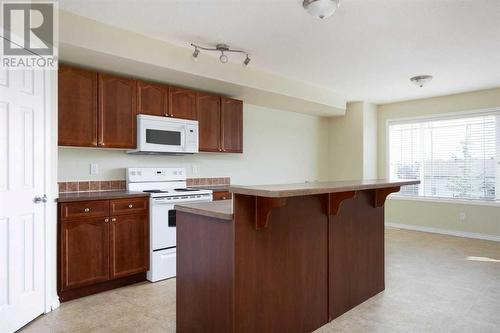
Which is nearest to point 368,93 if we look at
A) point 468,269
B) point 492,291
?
point 468,269

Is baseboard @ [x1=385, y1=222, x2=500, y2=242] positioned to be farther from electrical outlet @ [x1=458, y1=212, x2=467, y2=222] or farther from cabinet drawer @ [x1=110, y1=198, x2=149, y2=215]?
cabinet drawer @ [x1=110, y1=198, x2=149, y2=215]

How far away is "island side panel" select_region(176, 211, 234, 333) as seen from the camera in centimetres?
186

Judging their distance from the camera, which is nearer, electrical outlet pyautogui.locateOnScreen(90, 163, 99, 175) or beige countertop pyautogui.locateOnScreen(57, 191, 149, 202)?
beige countertop pyautogui.locateOnScreen(57, 191, 149, 202)

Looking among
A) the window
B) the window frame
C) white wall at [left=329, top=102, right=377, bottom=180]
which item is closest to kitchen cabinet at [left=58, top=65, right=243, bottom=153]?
white wall at [left=329, top=102, right=377, bottom=180]

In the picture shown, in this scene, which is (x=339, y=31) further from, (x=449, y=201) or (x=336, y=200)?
(x=449, y=201)

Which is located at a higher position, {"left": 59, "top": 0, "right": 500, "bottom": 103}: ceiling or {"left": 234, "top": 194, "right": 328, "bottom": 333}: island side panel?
{"left": 59, "top": 0, "right": 500, "bottom": 103}: ceiling

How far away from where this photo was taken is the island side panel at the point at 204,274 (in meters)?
1.86

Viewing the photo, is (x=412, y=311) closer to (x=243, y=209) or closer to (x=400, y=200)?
(x=243, y=209)

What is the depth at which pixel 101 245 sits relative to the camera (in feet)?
9.99

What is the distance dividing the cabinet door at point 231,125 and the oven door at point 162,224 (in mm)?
1257

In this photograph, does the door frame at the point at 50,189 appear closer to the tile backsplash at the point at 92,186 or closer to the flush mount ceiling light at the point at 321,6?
the tile backsplash at the point at 92,186

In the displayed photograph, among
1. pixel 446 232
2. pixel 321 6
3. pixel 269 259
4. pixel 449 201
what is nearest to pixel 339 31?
pixel 321 6

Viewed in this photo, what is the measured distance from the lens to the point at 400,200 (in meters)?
6.29

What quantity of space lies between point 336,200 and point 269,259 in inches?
28.3
